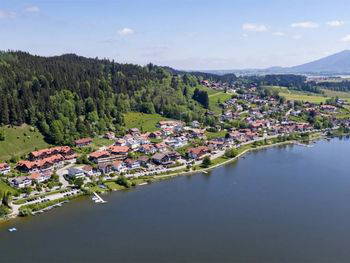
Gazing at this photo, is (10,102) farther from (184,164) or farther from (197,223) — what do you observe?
(197,223)

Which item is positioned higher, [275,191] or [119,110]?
[119,110]

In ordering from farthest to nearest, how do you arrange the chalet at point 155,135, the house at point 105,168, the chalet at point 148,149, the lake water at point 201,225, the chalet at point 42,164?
1. the chalet at point 155,135
2. the chalet at point 148,149
3. the house at point 105,168
4. the chalet at point 42,164
5. the lake water at point 201,225

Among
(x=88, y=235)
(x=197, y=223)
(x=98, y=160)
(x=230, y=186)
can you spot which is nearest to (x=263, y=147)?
(x=230, y=186)

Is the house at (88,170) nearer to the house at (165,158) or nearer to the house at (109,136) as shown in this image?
the house at (165,158)

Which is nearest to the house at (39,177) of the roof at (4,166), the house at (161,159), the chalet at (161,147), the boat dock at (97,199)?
the roof at (4,166)

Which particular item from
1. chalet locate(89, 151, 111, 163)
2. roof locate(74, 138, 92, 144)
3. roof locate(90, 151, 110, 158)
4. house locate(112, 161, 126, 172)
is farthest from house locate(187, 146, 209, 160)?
roof locate(74, 138, 92, 144)
